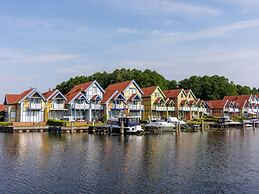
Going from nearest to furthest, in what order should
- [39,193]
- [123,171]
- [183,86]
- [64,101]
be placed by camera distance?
[39,193], [123,171], [64,101], [183,86]

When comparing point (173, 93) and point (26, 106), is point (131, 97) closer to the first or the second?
point (173, 93)

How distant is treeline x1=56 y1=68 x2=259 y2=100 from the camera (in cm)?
10350

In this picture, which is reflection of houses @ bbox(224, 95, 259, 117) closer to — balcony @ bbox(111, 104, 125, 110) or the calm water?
balcony @ bbox(111, 104, 125, 110)

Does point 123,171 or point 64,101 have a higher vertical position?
point 64,101

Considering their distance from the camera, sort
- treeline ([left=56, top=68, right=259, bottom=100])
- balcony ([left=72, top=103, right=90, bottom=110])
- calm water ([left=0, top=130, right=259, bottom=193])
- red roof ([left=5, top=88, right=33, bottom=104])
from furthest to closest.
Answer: treeline ([left=56, top=68, right=259, bottom=100]), balcony ([left=72, top=103, right=90, bottom=110]), red roof ([left=5, top=88, right=33, bottom=104]), calm water ([left=0, top=130, right=259, bottom=193])

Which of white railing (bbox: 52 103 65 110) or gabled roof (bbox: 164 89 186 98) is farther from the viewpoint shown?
gabled roof (bbox: 164 89 186 98)

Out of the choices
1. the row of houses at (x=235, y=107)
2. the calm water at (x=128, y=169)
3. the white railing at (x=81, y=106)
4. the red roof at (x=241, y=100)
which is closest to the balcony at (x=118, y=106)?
the white railing at (x=81, y=106)

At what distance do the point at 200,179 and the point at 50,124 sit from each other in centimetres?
4625

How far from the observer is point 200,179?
2409 cm

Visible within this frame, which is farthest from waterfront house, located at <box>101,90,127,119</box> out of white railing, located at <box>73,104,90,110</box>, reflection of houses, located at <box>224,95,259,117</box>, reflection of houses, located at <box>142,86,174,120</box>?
reflection of houses, located at <box>224,95,259,117</box>

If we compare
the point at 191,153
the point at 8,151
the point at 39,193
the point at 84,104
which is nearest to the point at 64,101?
the point at 84,104

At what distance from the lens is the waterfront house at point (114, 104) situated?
74.4 metres

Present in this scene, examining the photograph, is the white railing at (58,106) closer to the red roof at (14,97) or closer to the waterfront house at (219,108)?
the red roof at (14,97)

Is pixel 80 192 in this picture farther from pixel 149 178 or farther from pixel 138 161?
pixel 138 161
